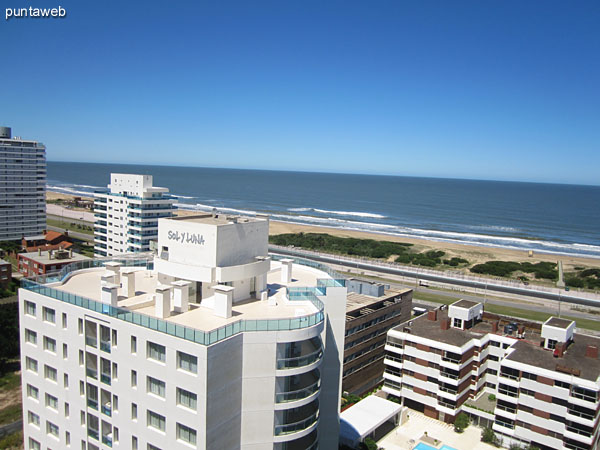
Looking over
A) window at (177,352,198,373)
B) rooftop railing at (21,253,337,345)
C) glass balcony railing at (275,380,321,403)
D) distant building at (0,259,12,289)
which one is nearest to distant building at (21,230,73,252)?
distant building at (0,259,12,289)

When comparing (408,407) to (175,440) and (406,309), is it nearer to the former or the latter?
(406,309)

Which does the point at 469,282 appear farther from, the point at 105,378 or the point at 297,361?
the point at 105,378

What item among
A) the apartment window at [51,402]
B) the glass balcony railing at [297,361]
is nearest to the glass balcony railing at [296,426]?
the glass balcony railing at [297,361]

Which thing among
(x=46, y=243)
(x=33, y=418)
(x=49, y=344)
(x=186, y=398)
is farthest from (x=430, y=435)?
(x=46, y=243)

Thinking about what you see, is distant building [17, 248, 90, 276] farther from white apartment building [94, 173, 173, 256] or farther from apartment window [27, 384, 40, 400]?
apartment window [27, 384, 40, 400]

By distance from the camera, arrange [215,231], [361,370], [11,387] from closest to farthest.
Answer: [215,231] < [11,387] < [361,370]

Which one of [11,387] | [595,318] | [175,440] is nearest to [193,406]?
[175,440]
